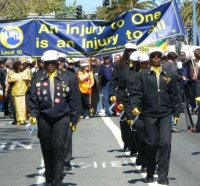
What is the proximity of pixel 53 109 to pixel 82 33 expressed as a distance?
990 cm

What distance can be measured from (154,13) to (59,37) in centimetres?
248

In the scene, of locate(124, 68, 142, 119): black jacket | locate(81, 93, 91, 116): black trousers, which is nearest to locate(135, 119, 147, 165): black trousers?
locate(124, 68, 142, 119): black jacket

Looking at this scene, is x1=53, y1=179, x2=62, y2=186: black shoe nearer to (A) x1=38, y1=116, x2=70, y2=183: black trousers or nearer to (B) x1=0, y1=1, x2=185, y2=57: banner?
(A) x1=38, y1=116, x2=70, y2=183: black trousers

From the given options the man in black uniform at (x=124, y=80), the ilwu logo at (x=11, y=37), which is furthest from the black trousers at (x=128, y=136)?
the ilwu logo at (x=11, y=37)

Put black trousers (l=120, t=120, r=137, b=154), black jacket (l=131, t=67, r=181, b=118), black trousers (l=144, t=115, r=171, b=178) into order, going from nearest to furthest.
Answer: black trousers (l=144, t=115, r=171, b=178), black jacket (l=131, t=67, r=181, b=118), black trousers (l=120, t=120, r=137, b=154)

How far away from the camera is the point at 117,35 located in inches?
802

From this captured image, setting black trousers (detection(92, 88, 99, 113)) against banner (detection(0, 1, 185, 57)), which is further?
black trousers (detection(92, 88, 99, 113))

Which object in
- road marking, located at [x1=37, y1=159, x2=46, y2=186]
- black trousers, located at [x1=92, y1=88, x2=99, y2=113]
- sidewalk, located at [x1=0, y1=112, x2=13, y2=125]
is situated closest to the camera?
road marking, located at [x1=37, y1=159, x2=46, y2=186]

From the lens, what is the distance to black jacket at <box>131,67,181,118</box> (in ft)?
38.0

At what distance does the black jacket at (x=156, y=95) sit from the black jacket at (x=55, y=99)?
0.93 meters

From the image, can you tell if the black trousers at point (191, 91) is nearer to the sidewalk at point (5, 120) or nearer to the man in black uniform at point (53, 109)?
the sidewalk at point (5, 120)

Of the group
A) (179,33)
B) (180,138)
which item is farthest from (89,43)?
(180,138)

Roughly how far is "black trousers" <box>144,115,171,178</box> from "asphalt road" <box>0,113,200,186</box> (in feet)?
0.86

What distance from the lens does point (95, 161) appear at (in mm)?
14297
